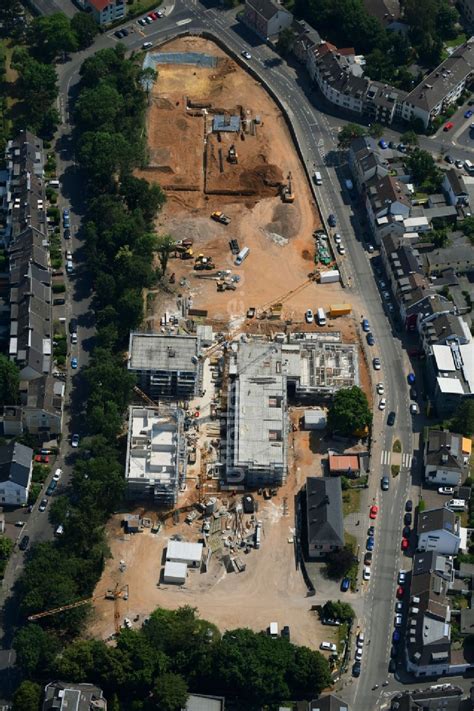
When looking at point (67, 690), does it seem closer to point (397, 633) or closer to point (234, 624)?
point (234, 624)

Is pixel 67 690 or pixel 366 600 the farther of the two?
pixel 366 600

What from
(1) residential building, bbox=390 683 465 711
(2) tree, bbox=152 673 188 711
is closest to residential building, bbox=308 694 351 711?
(1) residential building, bbox=390 683 465 711

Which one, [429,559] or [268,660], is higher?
[429,559]

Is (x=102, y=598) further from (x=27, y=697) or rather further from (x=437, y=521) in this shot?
(x=437, y=521)

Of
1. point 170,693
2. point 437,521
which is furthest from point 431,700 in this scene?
point 170,693

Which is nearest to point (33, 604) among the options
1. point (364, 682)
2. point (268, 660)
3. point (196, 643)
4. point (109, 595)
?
point (109, 595)

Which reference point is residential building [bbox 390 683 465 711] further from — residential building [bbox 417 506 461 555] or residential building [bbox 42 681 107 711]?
residential building [bbox 42 681 107 711]
